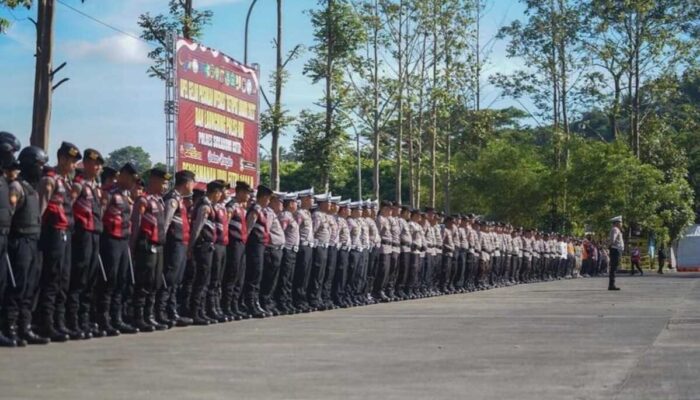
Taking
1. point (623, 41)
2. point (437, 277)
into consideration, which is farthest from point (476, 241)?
point (623, 41)

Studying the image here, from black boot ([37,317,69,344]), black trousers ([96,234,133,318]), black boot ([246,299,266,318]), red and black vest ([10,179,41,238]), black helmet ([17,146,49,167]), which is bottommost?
black boot ([37,317,69,344])

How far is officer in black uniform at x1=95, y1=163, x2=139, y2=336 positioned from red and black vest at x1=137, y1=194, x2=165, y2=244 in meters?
0.26

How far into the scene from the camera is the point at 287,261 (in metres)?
19.0

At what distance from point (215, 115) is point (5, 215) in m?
10.6

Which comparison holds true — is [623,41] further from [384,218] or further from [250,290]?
[250,290]

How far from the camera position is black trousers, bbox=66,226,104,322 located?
42.0ft

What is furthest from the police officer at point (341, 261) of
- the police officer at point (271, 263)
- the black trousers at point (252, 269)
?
the black trousers at point (252, 269)

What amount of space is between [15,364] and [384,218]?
15415 millimetres

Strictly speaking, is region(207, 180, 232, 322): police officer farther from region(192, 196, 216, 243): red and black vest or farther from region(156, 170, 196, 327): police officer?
region(156, 170, 196, 327): police officer

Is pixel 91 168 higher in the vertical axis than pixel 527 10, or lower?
lower

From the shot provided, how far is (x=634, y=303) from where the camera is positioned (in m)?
22.0

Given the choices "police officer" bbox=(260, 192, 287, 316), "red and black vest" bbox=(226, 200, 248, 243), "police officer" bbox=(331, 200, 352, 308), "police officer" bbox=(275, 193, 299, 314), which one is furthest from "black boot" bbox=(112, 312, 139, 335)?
"police officer" bbox=(331, 200, 352, 308)

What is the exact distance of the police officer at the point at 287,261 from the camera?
1897 cm

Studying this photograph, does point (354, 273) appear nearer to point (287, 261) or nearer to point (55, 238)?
point (287, 261)
